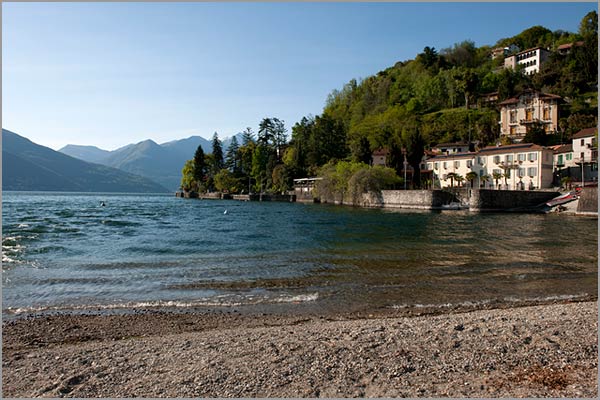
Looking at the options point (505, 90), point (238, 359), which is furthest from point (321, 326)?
point (505, 90)

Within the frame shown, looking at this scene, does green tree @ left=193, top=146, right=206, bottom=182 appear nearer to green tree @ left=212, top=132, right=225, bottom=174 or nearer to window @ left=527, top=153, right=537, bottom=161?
green tree @ left=212, top=132, right=225, bottom=174

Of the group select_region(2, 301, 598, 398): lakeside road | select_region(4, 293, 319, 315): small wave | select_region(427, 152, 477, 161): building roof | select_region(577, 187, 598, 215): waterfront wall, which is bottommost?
select_region(4, 293, 319, 315): small wave

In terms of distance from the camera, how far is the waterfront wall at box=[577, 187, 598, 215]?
161 ft

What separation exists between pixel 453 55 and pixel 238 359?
560 feet

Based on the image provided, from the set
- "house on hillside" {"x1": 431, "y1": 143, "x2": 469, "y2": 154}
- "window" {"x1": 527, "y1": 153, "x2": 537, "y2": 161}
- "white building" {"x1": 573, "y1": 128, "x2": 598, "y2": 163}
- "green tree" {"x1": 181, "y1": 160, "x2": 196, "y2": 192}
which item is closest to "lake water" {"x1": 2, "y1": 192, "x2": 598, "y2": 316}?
"window" {"x1": 527, "y1": 153, "x2": 537, "y2": 161}

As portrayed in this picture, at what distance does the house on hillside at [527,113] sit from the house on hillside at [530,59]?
31.3 meters

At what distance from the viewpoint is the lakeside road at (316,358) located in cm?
591

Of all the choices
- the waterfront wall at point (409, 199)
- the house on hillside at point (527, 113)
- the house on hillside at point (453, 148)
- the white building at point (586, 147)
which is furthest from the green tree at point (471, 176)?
the house on hillside at point (527, 113)

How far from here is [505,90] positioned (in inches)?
4220

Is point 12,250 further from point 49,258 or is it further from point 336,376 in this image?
point 336,376

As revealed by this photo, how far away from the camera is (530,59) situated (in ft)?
396

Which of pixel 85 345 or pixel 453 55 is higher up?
pixel 453 55

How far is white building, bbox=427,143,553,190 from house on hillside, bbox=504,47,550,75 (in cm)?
5538

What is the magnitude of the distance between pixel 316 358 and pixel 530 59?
454 feet
